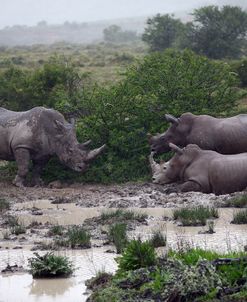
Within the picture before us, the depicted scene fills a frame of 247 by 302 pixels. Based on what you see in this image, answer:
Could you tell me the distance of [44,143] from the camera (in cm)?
2059

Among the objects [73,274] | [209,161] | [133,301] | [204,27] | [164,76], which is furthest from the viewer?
[204,27]

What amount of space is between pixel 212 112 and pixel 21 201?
6.46 m

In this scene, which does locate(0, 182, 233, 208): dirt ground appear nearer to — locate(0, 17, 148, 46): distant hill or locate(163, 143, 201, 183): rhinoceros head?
locate(163, 143, 201, 183): rhinoceros head

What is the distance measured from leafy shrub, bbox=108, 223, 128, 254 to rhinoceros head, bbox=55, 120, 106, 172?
6197 mm

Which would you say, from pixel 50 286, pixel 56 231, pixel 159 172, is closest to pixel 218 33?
pixel 159 172

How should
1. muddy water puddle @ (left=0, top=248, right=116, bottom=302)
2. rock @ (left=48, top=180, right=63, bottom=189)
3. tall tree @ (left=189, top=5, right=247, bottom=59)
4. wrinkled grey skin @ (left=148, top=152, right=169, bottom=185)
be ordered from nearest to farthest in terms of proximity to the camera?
muddy water puddle @ (left=0, top=248, right=116, bottom=302), wrinkled grey skin @ (left=148, top=152, right=169, bottom=185), rock @ (left=48, top=180, right=63, bottom=189), tall tree @ (left=189, top=5, right=247, bottom=59)

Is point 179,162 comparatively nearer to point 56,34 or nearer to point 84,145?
point 84,145

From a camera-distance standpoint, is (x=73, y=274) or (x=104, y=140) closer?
(x=73, y=274)

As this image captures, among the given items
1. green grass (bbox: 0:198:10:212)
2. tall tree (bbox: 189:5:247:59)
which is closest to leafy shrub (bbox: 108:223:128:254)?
green grass (bbox: 0:198:10:212)

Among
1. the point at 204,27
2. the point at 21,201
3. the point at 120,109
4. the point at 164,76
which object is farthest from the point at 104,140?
the point at 204,27

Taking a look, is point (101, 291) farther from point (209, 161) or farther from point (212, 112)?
point (212, 112)

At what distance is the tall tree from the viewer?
46.8 m

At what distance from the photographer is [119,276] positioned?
1016 cm

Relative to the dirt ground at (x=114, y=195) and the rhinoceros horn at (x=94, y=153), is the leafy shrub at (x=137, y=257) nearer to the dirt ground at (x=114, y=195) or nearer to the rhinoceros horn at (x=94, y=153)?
the dirt ground at (x=114, y=195)
